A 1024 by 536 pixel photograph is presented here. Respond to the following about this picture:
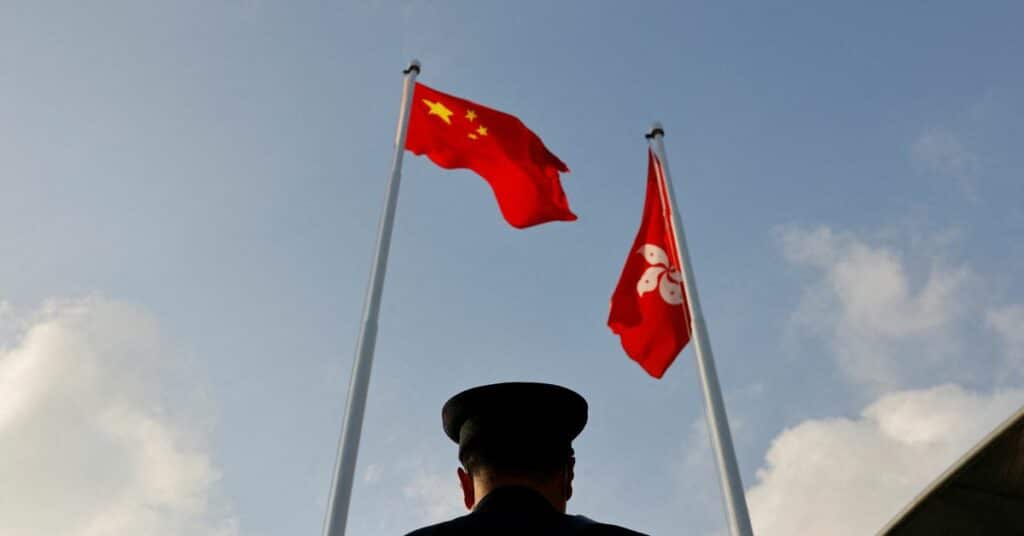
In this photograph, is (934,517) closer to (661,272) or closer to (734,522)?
(734,522)

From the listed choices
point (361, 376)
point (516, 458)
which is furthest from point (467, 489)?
point (361, 376)

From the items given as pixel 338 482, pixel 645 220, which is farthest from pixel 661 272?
pixel 338 482

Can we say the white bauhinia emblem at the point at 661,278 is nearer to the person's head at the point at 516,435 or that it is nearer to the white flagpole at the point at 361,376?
the white flagpole at the point at 361,376

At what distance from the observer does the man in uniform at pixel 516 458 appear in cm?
193

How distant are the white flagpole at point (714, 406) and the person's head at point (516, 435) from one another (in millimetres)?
Result: 5595

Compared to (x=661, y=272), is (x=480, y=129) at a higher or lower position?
higher

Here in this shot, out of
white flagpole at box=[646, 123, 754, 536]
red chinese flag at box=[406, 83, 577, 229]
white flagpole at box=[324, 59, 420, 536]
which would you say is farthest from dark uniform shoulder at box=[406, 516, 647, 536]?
red chinese flag at box=[406, 83, 577, 229]

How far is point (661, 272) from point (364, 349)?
183 inches

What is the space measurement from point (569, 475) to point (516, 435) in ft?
0.59

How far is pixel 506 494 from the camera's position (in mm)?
2027

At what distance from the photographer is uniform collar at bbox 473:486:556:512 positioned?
6.50ft

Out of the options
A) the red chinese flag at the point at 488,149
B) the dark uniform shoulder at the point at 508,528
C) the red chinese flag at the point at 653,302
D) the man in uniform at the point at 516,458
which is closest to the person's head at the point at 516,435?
the man in uniform at the point at 516,458

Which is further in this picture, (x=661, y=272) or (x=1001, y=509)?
(x=661, y=272)

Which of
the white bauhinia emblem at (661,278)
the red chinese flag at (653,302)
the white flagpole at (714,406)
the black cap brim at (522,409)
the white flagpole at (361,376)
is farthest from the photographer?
the white bauhinia emblem at (661,278)
